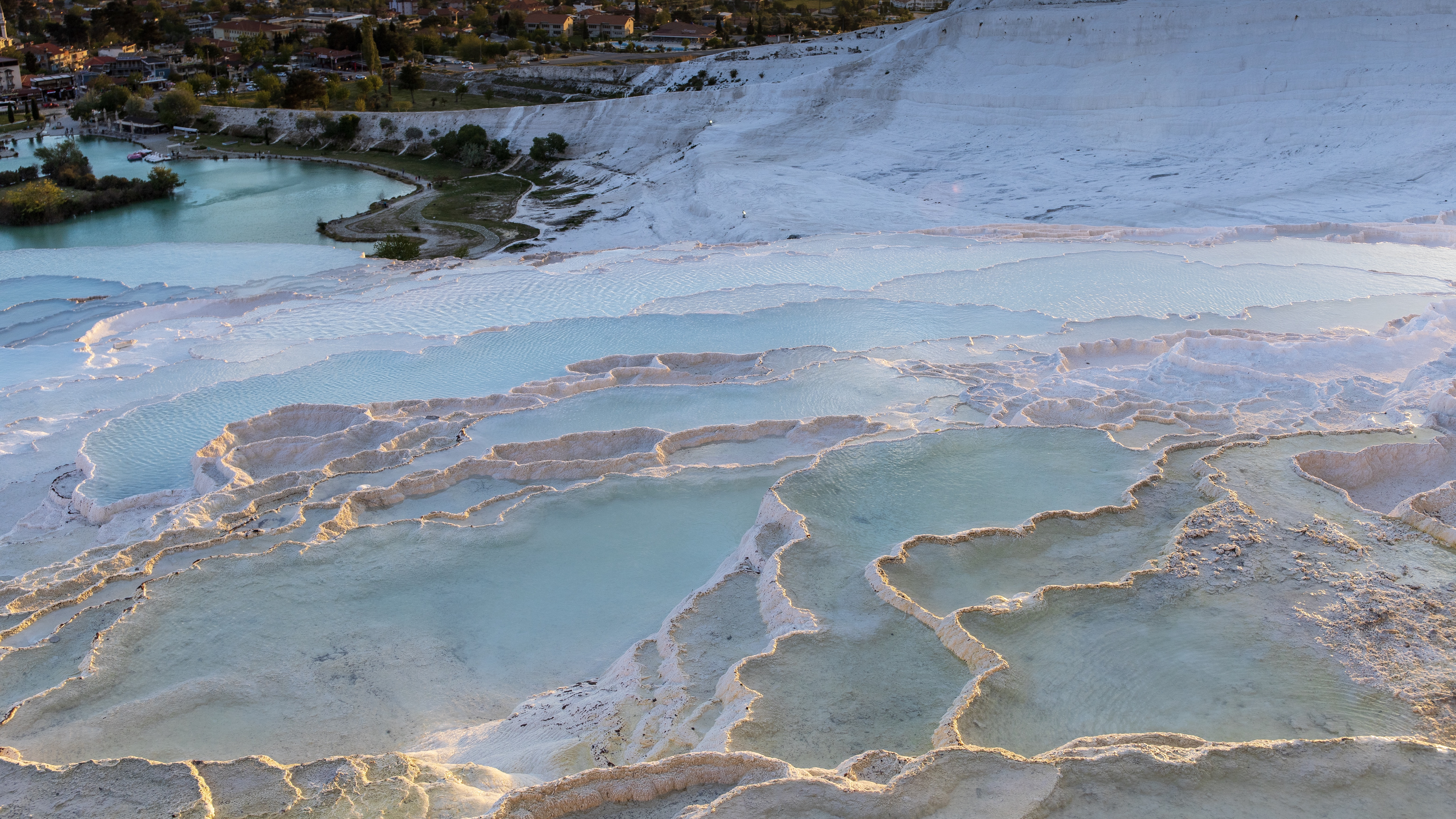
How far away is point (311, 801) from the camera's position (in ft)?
11.6

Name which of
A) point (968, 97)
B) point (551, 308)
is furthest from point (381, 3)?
point (551, 308)

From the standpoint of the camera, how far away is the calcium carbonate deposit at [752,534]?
12.0 feet

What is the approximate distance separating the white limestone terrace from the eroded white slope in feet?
0.14

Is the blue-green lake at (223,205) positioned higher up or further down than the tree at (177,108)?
further down

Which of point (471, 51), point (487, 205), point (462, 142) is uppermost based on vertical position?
point (471, 51)

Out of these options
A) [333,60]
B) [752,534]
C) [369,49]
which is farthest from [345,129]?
[752,534]

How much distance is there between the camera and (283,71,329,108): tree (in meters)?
31.5

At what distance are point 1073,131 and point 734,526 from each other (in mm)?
15107

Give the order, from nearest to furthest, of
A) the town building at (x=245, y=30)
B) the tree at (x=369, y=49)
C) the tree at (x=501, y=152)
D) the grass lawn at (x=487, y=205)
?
the grass lawn at (x=487, y=205)
the tree at (x=501, y=152)
the tree at (x=369, y=49)
the town building at (x=245, y=30)

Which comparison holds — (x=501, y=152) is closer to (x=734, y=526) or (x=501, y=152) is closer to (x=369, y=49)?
(x=369, y=49)

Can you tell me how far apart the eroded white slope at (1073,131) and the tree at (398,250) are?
2218 mm

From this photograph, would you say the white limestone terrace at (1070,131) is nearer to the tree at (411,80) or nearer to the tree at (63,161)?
the tree at (411,80)

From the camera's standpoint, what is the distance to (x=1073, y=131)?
1839cm

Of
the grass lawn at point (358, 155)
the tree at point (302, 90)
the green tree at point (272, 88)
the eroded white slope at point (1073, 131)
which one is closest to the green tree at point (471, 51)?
the green tree at point (272, 88)
